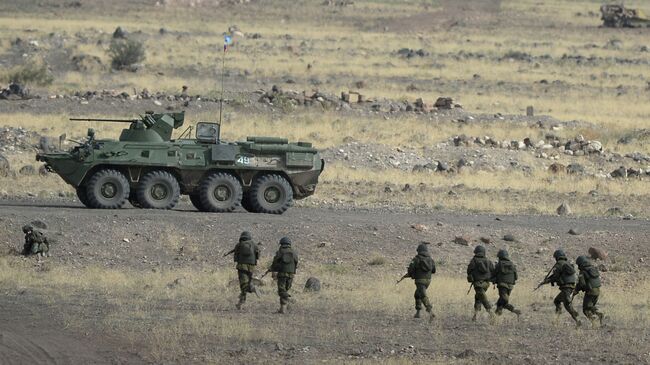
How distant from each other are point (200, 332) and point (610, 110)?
36547 millimetres

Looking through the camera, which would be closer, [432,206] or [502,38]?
[432,206]

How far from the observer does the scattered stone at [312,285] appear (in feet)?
77.7

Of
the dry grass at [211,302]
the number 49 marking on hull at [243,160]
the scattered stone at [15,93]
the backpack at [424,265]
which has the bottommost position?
the dry grass at [211,302]

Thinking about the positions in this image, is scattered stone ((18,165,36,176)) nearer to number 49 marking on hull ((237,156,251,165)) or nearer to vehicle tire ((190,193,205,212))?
vehicle tire ((190,193,205,212))

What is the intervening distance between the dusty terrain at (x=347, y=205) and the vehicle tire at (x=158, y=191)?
3.36 ft

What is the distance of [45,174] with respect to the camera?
3481cm

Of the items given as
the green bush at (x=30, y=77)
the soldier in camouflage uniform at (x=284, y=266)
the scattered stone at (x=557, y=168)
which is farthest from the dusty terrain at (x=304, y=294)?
the green bush at (x=30, y=77)

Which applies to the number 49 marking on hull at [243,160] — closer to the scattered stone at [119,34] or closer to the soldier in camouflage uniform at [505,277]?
the soldier in camouflage uniform at [505,277]

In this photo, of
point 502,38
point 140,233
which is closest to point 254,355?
point 140,233

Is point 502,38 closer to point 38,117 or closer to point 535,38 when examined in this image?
point 535,38

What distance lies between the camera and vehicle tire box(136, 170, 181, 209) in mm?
28750

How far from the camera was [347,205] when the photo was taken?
107 feet

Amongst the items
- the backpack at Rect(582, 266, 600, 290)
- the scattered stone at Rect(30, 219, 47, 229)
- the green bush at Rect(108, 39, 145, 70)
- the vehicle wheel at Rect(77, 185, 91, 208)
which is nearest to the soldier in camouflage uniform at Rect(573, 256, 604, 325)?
the backpack at Rect(582, 266, 600, 290)

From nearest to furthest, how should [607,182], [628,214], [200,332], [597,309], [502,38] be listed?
[200,332], [597,309], [628,214], [607,182], [502,38]
